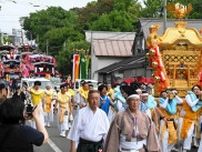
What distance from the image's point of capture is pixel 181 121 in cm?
1541

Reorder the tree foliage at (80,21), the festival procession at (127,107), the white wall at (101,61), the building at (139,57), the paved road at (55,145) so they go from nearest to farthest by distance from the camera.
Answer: the festival procession at (127,107) < the paved road at (55,145) < the building at (139,57) < the white wall at (101,61) < the tree foliage at (80,21)

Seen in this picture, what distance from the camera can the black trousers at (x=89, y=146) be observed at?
9.10 m

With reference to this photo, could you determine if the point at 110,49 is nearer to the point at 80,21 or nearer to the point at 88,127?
the point at 80,21

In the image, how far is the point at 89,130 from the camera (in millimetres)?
9148

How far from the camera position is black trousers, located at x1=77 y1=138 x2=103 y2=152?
358 inches

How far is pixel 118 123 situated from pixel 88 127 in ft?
3.25

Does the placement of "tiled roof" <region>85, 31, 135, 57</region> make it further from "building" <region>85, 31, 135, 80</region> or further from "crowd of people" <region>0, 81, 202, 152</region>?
"crowd of people" <region>0, 81, 202, 152</region>

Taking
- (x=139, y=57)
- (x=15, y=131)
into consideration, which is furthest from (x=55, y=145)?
(x=139, y=57)

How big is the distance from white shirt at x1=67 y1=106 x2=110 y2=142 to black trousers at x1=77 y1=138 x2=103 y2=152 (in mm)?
51

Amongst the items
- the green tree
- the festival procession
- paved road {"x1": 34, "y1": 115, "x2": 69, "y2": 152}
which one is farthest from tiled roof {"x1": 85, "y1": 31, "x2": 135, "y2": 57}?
paved road {"x1": 34, "y1": 115, "x2": 69, "y2": 152}

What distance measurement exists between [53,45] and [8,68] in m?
21.8

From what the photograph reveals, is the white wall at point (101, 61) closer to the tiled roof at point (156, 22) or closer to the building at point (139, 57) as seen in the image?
the building at point (139, 57)

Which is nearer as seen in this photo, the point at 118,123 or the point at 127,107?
the point at 118,123

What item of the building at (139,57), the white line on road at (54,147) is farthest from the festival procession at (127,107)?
the building at (139,57)
